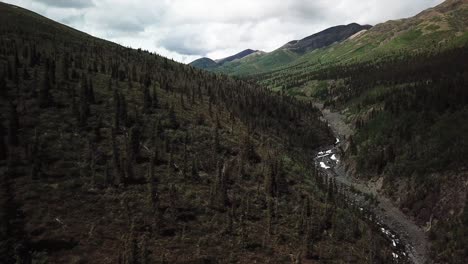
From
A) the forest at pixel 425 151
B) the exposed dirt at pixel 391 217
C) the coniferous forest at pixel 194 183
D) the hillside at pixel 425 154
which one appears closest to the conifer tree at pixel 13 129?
the coniferous forest at pixel 194 183

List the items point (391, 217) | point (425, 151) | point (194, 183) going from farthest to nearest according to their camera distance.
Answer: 1. point (425, 151)
2. point (391, 217)
3. point (194, 183)

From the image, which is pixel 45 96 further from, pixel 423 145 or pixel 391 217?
pixel 423 145

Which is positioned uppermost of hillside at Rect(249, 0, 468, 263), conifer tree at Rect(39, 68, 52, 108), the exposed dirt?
conifer tree at Rect(39, 68, 52, 108)

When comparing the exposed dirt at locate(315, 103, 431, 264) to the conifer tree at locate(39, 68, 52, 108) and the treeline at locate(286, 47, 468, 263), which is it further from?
the conifer tree at locate(39, 68, 52, 108)

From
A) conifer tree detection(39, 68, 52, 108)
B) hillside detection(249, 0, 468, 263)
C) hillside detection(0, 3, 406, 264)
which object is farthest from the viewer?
conifer tree detection(39, 68, 52, 108)

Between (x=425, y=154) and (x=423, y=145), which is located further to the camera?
(x=423, y=145)

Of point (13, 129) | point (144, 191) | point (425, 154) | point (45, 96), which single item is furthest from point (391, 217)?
point (45, 96)

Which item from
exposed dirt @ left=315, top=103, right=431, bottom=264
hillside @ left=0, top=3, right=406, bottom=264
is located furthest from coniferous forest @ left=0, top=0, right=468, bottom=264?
exposed dirt @ left=315, top=103, right=431, bottom=264

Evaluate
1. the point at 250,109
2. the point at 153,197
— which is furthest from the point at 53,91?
the point at 250,109

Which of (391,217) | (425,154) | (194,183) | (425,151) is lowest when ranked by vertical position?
(391,217)

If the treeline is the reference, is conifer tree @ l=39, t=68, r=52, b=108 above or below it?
above
